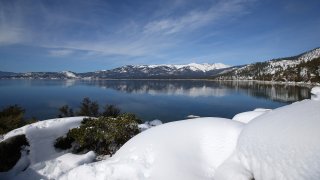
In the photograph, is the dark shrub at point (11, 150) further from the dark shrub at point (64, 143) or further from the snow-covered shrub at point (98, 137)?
the snow-covered shrub at point (98, 137)

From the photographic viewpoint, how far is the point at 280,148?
26.9ft

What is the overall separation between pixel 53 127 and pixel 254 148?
13929 mm

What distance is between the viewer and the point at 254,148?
9.13 metres

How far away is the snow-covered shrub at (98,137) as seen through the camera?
17609 millimetres

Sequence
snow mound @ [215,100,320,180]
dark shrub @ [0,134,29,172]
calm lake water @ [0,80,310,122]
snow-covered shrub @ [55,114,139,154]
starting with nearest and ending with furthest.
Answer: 1. snow mound @ [215,100,320,180]
2. dark shrub @ [0,134,29,172]
3. snow-covered shrub @ [55,114,139,154]
4. calm lake water @ [0,80,310,122]

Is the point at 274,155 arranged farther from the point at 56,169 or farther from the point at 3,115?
the point at 3,115

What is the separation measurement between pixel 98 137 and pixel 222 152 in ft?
32.0

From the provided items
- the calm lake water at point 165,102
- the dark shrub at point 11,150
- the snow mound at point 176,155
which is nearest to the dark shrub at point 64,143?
the dark shrub at point 11,150

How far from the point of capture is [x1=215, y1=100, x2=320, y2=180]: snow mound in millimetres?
7438

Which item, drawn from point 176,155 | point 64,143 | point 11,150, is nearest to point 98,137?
point 64,143

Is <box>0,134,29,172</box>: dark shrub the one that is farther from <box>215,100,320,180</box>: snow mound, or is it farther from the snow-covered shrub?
<box>215,100,320,180</box>: snow mound

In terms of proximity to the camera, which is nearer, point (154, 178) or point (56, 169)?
point (154, 178)

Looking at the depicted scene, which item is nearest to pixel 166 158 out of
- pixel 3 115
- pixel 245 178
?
pixel 245 178

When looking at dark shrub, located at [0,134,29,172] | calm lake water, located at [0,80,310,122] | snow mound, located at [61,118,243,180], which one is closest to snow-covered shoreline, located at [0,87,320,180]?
snow mound, located at [61,118,243,180]
